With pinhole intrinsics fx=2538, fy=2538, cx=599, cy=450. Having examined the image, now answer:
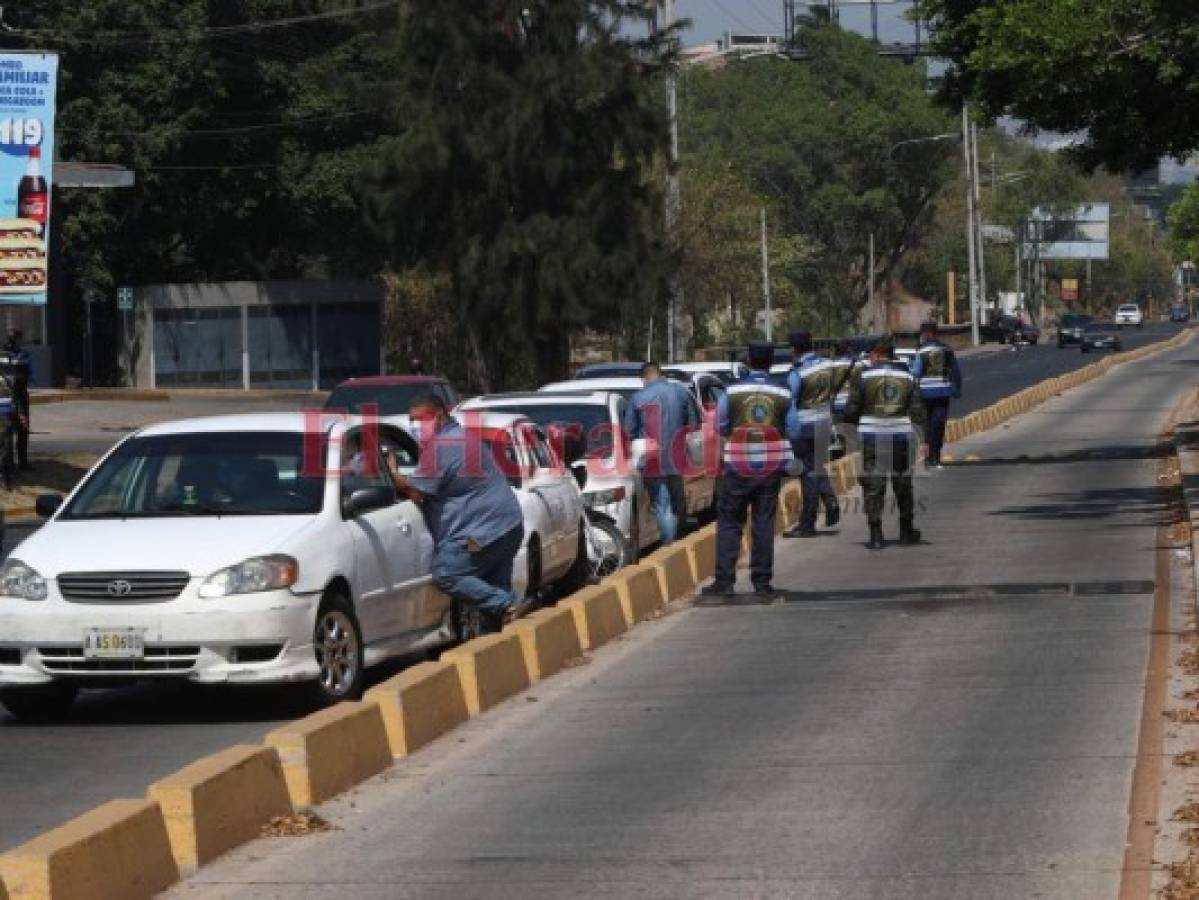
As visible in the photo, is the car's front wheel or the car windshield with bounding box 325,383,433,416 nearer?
the car's front wheel

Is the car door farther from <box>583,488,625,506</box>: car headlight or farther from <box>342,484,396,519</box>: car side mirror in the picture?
<box>583,488,625,506</box>: car headlight

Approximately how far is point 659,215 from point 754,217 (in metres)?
32.4

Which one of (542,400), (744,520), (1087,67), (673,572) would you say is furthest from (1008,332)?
(744,520)

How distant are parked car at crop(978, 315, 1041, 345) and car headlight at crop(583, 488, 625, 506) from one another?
9468 cm

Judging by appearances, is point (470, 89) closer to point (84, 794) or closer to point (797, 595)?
point (797, 595)

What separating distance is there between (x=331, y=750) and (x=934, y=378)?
22.1 metres

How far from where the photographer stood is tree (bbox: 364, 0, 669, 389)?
5503cm

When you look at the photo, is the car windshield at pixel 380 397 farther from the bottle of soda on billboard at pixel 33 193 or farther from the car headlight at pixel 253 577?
the car headlight at pixel 253 577

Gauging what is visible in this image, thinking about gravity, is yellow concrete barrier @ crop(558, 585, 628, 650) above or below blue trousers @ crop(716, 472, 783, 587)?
below

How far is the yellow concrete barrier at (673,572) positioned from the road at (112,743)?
198cm

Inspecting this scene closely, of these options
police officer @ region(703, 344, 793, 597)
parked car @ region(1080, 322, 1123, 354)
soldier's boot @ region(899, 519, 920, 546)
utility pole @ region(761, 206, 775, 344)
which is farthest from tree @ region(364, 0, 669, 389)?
parked car @ region(1080, 322, 1123, 354)

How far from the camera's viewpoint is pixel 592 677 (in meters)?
14.8

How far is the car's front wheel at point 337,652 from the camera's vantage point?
43.9ft

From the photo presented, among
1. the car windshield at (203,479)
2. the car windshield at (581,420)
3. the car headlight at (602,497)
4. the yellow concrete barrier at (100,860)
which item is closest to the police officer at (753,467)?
the car headlight at (602,497)
